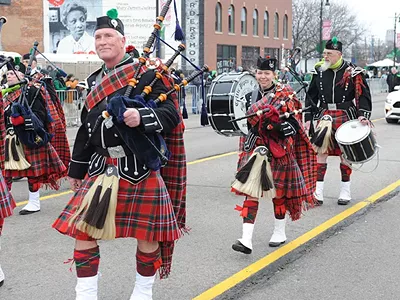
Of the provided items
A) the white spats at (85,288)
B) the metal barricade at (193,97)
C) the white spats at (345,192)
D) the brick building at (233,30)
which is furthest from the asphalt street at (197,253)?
the brick building at (233,30)

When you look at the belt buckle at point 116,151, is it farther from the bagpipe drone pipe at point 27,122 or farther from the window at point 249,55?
the window at point 249,55

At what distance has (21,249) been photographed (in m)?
5.05

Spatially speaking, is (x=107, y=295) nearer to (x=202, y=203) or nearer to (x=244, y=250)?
(x=244, y=250)

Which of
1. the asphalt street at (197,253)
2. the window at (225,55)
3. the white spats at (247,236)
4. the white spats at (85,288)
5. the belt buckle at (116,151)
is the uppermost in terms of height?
the window at (225,55)

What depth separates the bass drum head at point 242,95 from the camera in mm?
6160

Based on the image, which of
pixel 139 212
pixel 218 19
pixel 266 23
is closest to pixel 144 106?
pixel 139 212

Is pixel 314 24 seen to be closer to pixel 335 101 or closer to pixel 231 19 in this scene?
pixel 231 19

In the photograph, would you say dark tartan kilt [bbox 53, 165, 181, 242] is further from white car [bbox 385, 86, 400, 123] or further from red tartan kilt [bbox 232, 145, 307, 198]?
white car [bbox 385, 86, 400, 123]

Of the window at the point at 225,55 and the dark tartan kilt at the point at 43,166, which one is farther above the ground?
the window at the point at 225,55

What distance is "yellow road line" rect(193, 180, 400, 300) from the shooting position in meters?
4.08

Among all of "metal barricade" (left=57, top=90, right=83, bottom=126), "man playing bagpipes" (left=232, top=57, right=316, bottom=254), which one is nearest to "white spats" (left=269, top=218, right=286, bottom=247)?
"man playing bagpipes" (left=232, top=57, right=316, bottom=254)

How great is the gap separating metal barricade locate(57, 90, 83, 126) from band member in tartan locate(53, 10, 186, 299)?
13015mm

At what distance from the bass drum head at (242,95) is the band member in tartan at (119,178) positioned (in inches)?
108

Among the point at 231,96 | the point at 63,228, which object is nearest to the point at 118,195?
the point at 63,228
